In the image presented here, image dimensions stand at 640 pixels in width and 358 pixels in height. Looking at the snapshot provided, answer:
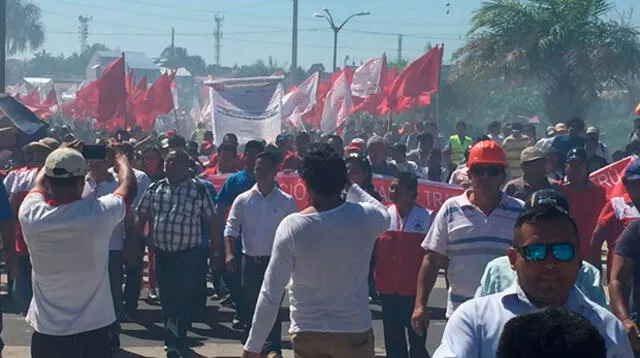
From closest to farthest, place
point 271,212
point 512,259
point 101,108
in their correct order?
point 512,259, point 271,212, point 101,108

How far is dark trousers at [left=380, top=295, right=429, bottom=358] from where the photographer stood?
26.2 feet

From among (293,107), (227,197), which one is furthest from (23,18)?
(227,197)

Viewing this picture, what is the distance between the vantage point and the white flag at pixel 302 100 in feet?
88.2

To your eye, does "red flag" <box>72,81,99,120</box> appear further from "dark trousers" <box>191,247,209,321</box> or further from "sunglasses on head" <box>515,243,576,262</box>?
"sunglasses on head" <box>515,243,576,262</box>

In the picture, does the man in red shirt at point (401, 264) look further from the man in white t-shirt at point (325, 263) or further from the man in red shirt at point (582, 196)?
the man in white t-shirt at point (325, 263)

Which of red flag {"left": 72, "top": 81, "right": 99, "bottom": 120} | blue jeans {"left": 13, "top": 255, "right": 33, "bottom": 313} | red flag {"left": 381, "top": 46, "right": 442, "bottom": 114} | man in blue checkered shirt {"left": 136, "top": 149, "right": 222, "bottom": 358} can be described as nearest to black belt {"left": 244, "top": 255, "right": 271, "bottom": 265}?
man in blue checkered shirt {"left": 136, "top": 149, "right": 222, "bottom": 358}

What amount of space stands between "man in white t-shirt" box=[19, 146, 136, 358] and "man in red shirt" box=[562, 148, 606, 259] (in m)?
4.67

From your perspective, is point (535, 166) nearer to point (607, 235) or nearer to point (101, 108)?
point (607, 235)

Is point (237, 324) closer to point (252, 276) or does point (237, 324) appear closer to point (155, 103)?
Result: point (252, 276)

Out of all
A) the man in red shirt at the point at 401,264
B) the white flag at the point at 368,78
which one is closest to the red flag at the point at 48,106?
the white flag at the point at 368,78

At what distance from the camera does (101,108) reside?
22312mm

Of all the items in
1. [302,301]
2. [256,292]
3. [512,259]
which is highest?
[512,259]

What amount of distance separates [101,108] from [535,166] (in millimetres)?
15000

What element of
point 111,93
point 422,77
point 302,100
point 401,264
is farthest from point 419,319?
point 302,100
